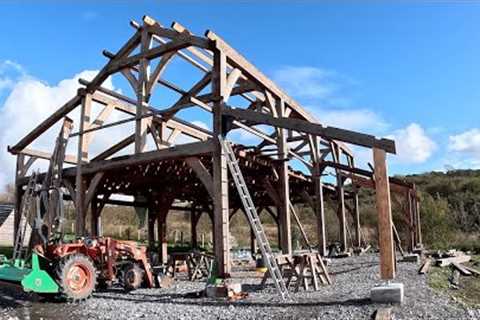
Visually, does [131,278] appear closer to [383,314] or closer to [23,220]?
[23,220]

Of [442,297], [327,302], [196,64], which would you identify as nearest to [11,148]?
[196,64]

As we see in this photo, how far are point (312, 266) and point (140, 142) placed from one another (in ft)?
17.6

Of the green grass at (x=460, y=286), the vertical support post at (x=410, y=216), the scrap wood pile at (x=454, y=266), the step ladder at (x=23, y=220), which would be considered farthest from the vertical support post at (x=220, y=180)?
the vertical support post at (x=410, y=216)

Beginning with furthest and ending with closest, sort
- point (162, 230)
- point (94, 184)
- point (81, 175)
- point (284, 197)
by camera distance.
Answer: point (162, 230), point (81, 175), point (94, 184), point (284, 197)

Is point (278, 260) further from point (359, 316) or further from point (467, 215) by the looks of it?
point (467, 215)

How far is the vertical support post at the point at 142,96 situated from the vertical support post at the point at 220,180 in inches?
97.4

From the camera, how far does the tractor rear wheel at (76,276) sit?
842 centimetres

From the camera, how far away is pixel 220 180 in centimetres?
1004

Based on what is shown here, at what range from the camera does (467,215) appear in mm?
28781

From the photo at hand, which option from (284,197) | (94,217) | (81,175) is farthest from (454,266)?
→ (94,217)

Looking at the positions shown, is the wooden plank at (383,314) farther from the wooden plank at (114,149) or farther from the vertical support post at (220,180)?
the wooden plank at (114,149)

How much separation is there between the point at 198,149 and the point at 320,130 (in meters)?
2.93

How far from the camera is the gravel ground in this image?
6.58 m

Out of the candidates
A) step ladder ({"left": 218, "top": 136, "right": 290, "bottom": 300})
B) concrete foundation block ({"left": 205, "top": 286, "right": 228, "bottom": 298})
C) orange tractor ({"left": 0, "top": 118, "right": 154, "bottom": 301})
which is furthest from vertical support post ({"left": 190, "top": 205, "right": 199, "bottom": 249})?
concrete foundation block ({"left": 205, "top": 286, "right": 228, "bottom": 298})
